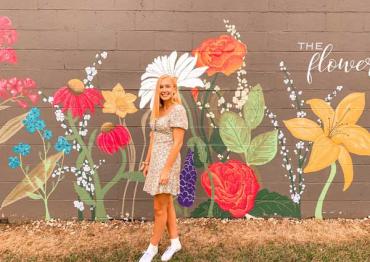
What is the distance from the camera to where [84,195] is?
4.57 meters

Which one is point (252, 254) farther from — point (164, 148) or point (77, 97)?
point (77, 97)

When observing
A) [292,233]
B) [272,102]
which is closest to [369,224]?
[292,233]

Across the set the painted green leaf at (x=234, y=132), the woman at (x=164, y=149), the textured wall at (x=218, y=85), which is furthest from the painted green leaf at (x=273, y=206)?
the woman at (x=164, y=149)

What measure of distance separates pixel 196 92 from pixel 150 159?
1.01 metres

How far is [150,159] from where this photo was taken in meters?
3.80

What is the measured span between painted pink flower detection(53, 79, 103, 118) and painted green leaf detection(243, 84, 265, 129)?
151cm

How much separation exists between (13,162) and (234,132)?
2.32 meters

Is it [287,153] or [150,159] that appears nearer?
[150,159]

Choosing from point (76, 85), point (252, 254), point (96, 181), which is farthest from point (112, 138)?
point (252, 254)

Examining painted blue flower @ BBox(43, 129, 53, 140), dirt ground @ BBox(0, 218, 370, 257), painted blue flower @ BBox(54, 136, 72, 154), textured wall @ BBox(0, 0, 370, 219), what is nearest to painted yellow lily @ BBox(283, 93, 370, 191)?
textured wall @ BBox(0, 0, 370, 219)

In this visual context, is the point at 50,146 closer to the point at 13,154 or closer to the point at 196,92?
the point at 13,154

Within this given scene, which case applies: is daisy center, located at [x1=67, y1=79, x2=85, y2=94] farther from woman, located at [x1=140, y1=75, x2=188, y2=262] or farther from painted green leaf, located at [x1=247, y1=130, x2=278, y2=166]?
painted green leaf, located at [x1=247, y1=130, x2=278, y2=166]

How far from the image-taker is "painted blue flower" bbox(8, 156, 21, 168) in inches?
177

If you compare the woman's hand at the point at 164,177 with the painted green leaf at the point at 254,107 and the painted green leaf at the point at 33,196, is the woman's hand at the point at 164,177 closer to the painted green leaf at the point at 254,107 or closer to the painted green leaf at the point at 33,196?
the painted green leaf at the point at 254,107
